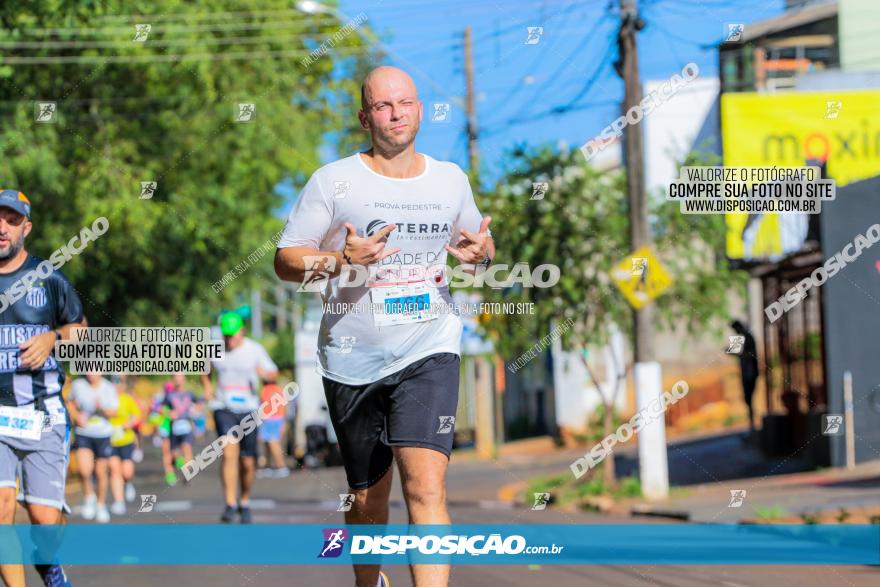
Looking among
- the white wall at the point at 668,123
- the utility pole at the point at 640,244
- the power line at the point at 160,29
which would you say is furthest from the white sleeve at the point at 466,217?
the white wall at the point at 668,123

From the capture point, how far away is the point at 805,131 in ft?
55.7

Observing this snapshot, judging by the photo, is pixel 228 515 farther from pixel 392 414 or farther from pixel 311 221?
pixel 311 221

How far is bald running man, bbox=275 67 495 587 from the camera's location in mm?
5523

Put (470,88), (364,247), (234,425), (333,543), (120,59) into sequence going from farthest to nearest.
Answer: (470,88), (120,59), (234,425), (333,543), (364,247)

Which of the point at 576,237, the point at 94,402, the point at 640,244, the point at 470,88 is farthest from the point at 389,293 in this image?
the point at 470,88

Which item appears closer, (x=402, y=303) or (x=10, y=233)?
(x=402, y=303)

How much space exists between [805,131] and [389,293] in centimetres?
1237

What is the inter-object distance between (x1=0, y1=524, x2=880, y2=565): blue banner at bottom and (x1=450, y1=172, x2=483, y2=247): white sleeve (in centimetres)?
127

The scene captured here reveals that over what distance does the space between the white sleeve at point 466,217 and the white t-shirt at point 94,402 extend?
31.9ft

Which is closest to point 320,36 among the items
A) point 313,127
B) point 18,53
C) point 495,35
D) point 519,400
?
point 313,127

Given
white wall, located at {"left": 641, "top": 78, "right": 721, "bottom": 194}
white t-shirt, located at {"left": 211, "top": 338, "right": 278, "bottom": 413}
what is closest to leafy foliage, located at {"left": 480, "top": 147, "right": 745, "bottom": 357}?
white t-shirt, located at {"left": 211, "top": 338, "right": 278, "bottom": 413}

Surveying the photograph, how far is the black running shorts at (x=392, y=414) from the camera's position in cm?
553

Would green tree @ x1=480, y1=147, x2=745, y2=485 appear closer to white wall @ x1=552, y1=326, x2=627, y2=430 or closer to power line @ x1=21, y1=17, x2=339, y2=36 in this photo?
power line @ x1=21, y1=17, x2=339, y2=36

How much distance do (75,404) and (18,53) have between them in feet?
24.6
